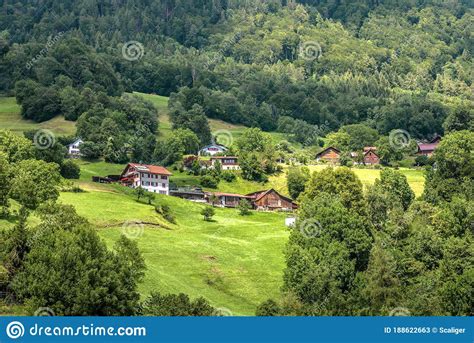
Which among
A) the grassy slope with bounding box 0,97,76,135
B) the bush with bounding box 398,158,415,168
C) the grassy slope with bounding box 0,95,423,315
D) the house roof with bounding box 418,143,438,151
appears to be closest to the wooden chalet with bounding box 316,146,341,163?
the bush with bounding box 398,158,415,168

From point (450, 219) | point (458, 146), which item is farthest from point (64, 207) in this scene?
point (458, 146)

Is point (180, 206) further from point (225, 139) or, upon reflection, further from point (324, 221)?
point (225, 139)

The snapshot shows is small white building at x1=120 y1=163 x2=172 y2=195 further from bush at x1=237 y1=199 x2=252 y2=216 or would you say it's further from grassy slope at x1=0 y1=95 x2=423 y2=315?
bush at x1=237 y1=199 x2=252 y2=216

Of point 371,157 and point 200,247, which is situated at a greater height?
point 200,247

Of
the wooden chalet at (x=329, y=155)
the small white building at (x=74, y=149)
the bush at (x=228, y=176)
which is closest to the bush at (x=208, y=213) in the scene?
the bush at (x=228, y=176)

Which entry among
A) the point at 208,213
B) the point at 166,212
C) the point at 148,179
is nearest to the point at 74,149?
the point at 148,179

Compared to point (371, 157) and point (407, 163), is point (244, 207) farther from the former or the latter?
point (407, 163)
